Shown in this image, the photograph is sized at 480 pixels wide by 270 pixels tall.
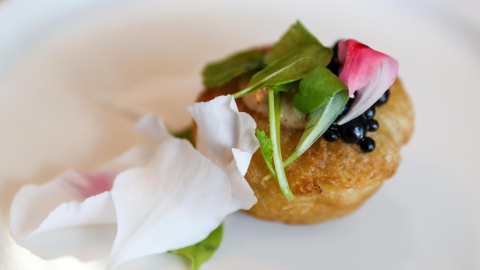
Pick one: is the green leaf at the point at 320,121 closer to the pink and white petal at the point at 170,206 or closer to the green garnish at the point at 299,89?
the green garnish at the point at 299,89

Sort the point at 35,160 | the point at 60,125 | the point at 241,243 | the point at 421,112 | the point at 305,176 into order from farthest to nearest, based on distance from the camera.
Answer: the point at 421,112 < the point at 60,125 < the point at 35,160 < the point at 241,243 < the point at 305,176

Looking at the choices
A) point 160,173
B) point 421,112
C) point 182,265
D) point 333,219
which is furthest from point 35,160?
point 421,112

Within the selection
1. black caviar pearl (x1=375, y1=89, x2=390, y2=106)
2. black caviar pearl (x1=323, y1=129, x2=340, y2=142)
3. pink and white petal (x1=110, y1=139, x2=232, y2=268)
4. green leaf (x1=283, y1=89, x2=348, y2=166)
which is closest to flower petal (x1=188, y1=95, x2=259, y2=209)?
pink and white petal (x1=110, y1=139, x2=232, y2=268)

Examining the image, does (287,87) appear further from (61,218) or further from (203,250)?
(61,218)

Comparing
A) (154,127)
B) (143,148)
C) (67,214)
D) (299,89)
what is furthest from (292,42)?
(67,214)

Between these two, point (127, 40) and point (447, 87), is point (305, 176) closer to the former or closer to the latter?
point (447, 87)

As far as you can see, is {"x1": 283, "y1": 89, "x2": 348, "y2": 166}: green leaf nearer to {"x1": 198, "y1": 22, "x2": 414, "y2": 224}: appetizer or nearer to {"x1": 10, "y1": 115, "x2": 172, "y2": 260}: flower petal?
{"x1": 198, "y1": 22, "x2": 414, "y2": 224}: appetizer
